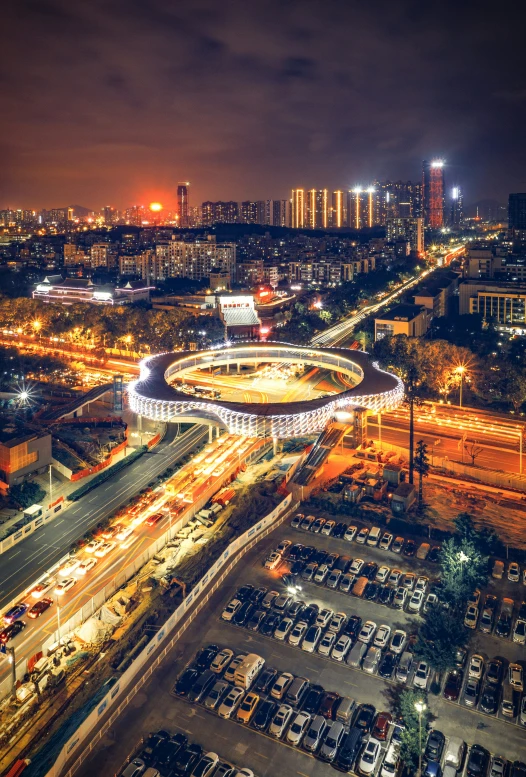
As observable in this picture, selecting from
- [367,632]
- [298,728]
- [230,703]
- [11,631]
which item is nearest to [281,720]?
[298,728]

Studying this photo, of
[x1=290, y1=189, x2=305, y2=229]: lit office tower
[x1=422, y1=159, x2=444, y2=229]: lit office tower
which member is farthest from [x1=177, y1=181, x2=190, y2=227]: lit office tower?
[x1=422, y1=159, x2=444, y2=229]: lit office tower

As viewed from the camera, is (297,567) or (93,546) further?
(93,546)

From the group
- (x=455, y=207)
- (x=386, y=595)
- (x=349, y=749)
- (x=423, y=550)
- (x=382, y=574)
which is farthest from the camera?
(x=455, y=207)

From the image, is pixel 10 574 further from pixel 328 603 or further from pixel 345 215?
pixel 345 215

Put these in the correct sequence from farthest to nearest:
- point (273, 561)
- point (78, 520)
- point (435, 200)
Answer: point (435, 200)
point (78, 520)
point (273, 561)

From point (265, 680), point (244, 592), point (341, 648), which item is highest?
point (244, 592)

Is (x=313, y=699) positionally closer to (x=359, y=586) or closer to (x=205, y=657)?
(x=205, y=657)

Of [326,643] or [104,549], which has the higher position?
[104,549]

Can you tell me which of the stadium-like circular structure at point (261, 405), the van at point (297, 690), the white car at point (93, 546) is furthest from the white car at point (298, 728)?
the stadium-like circular structure at point (261, 405)
